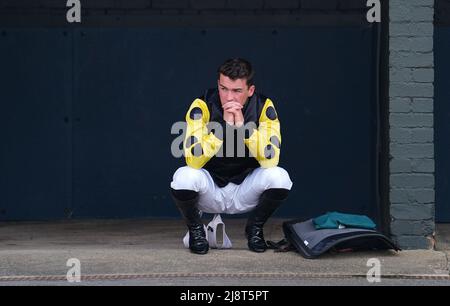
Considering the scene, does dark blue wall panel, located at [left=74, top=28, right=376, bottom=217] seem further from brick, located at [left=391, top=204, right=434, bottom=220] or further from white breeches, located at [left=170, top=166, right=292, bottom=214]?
white breeches, located at [left=170, top=166, right=292, bottom=214]

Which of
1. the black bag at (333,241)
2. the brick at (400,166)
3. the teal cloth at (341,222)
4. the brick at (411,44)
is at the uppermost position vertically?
the brick at (411,44)

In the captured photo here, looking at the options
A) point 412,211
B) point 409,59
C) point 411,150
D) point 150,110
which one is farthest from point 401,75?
point 150,110

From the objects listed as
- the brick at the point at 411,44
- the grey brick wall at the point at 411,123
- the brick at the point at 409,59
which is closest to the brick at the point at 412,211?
the grey brick wall at the point at 411,123

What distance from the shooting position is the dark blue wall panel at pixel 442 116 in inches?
382

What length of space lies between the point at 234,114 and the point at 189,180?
1.91 ft

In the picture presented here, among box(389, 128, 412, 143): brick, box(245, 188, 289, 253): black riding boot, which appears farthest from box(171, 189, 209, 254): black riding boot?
box(389, 128, 412, 143): brick

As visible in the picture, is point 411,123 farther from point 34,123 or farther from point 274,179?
point 34,123

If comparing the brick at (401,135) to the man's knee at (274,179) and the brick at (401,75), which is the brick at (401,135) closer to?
the brick at (401,75)

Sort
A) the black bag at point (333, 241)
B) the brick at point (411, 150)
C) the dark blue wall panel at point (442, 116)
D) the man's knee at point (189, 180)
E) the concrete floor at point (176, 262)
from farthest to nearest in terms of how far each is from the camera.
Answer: the dark blue wall panel at point (442, 116) → the brick at point (411, 150) → the man's knee at point (189, 180) → the black bag at point (333, 241) → the concrete floor at point (176, 262)

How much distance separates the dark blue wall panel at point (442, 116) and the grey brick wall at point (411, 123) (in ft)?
7.27

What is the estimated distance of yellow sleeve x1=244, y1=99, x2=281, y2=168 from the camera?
23.6 ft

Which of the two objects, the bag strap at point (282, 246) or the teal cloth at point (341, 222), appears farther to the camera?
the bag strap at point (282, 246)

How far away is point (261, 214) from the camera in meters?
7.38
